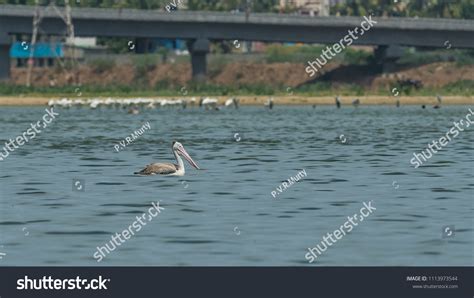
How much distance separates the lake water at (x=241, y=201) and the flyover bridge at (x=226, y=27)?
9027 cm

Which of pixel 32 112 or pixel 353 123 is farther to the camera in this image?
pixel 32 112

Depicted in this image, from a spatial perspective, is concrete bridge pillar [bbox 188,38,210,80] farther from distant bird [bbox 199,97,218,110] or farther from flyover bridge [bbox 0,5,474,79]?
distant bird [bbox 199,97,218,110]

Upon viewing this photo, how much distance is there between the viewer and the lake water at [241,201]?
28625 millimetres

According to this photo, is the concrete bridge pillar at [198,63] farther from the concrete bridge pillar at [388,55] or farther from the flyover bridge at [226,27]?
the concrete bridge pillar at [388,55]

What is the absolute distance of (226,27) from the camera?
170m

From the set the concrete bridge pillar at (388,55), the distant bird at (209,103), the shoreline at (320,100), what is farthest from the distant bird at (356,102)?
the concrete bridge pillar at (388,55)

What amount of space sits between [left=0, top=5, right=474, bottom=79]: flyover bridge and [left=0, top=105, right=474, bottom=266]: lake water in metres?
90.3

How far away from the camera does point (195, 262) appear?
88.8 feet

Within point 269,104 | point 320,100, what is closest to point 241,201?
point 269,104

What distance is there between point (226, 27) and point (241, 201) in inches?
5218

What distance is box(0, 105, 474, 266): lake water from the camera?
28625 mm
